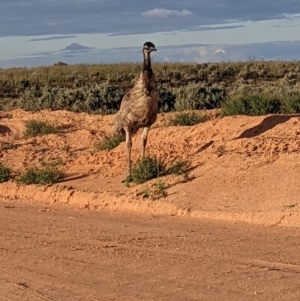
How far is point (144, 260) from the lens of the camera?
9.03m

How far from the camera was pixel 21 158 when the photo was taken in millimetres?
17844

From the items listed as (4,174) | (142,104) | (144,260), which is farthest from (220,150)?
(144,260)

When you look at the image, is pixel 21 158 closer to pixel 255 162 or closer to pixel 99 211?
pixel 99 211

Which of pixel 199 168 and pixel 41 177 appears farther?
pixel 41 177

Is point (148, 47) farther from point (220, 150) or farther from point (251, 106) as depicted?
point (251, 106)

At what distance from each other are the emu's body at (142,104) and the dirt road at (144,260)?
2690mm

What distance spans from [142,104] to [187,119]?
12.4 feet

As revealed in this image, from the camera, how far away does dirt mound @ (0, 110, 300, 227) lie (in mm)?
12164

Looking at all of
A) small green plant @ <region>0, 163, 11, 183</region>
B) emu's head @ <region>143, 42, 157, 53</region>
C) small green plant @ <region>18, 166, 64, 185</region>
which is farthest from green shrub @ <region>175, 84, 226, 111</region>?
emu's head @ <region>143, 42, 157, 53</region>

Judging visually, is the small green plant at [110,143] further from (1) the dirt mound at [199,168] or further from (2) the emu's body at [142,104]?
(2) the emu's body at [142,104]

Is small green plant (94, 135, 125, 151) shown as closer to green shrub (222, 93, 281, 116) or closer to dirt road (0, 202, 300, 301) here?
green shrub (222, 93, 281, 116)

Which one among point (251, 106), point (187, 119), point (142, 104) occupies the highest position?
point (142, 104)

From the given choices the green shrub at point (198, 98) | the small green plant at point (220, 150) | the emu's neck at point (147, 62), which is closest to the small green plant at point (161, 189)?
the small green plant at point (220, 150)

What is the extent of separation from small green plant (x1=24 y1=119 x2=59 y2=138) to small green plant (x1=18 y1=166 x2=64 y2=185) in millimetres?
4198
